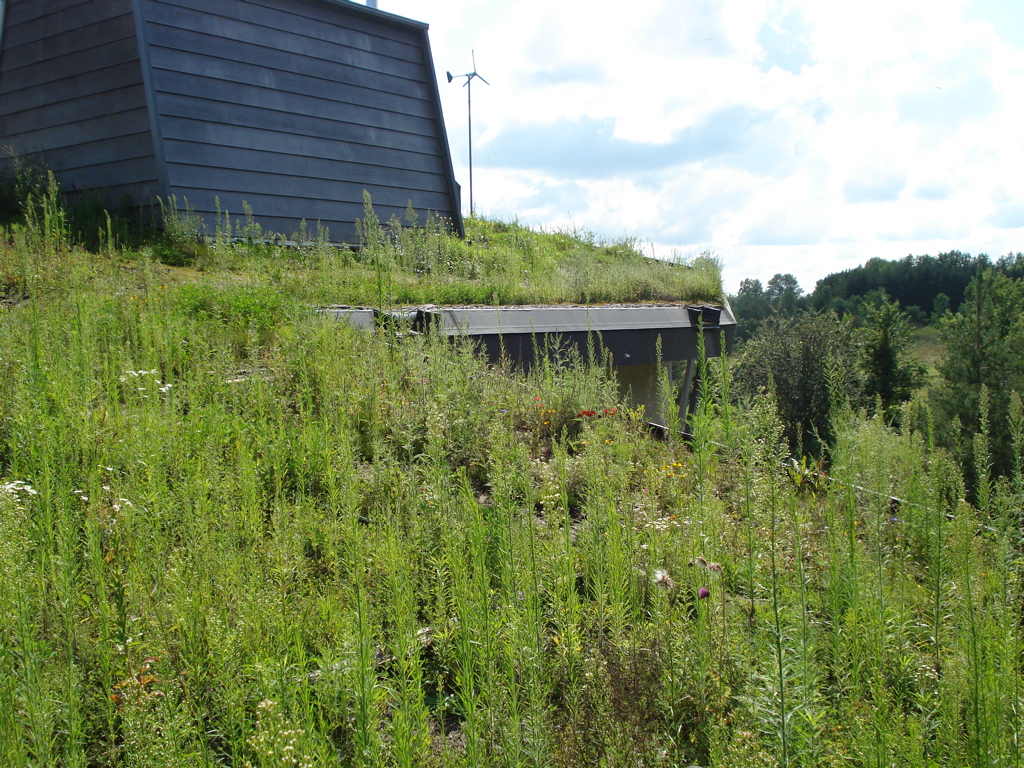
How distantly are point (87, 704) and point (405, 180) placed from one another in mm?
10911

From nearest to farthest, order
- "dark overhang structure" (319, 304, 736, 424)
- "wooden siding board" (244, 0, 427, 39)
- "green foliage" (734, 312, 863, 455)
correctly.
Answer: "dark overhang structure" (319, 304, 736, 424)
"wooden siding board" (244, 0, 427, 39)
"green foliage" (734, 312, 863, 455)

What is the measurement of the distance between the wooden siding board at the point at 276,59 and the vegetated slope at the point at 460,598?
24.0 feet

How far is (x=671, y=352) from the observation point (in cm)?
890

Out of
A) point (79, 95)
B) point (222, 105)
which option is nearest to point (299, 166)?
point (222, 105)

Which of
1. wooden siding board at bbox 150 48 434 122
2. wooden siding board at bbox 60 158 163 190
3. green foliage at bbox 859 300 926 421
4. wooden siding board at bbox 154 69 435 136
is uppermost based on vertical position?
wooden siding board at bbox 150 48 434 122

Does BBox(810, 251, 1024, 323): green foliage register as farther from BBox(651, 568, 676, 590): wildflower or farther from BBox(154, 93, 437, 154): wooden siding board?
BBox(651, 568, 676, 590): wildflower

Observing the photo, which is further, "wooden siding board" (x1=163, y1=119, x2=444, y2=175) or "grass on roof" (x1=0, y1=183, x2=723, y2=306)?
"wooden siding board" (x1=163, y1=119, x2=444, y2=175)

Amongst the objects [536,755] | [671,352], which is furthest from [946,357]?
[536,755]

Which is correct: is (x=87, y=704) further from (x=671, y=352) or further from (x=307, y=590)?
(x=671, y=352)

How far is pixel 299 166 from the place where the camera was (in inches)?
409

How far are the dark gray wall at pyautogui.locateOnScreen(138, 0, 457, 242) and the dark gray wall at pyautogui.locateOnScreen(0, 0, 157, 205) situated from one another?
17.3 inches

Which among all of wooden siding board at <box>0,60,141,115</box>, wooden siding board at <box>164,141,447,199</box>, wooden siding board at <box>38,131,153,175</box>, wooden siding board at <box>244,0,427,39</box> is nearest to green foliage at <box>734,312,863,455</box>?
wooden siding board at <box>164,141,447,199</box>

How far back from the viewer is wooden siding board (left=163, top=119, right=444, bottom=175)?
9.29 m

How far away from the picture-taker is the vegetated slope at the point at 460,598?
169cm
